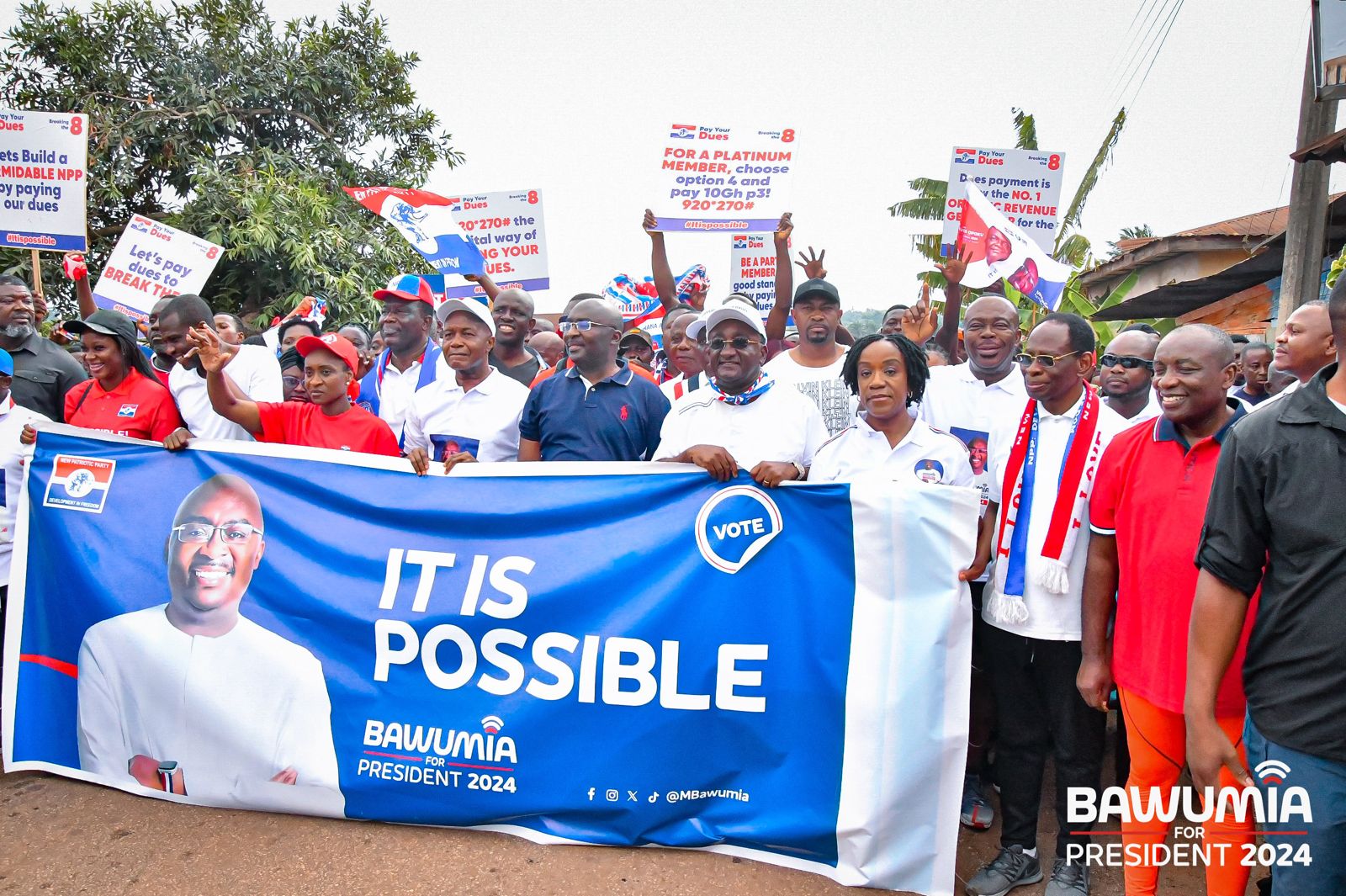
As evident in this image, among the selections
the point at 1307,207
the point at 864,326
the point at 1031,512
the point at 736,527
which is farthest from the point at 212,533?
the point at 864,326

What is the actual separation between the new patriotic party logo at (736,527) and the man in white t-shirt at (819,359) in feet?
3.48

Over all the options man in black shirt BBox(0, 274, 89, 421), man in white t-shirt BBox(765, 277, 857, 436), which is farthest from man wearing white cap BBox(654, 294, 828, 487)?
man in black shirt BBox(0, 274, 89, 421)

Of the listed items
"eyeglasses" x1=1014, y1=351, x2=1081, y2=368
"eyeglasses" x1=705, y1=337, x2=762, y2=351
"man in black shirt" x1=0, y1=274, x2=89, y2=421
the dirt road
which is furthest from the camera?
"man in black shirt" x1=0, y1=274, x2=89, y2=421

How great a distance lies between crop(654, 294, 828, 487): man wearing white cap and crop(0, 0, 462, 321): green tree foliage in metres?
12.2

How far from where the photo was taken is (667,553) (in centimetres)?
376

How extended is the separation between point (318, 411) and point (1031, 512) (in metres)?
3.23

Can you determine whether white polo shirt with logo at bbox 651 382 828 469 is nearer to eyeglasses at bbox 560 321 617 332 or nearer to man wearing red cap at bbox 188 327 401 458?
eyeglasses at bbox 560 321 617 332

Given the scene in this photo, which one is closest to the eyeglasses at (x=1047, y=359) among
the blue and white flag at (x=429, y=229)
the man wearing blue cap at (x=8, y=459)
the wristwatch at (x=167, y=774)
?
the wristwatch at (x=167, y=774)

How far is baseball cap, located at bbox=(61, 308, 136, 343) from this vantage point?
15.1 ft

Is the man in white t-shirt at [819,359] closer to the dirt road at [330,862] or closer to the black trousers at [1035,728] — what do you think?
the black trousers at [1035,728]

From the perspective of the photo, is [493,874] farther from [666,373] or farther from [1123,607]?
[666,373]

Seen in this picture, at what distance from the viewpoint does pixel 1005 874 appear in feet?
11.7

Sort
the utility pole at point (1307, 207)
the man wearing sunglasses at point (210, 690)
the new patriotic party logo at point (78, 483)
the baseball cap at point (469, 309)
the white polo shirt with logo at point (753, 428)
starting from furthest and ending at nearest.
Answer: the utility pole at point (1307, 207) → the baseball cap at point (469, 309) → the new patriotic party logo at point (78, 483) → the white polo shirt with logo at point (753, 428) → the man wearing sunglasses at point (210, 690)

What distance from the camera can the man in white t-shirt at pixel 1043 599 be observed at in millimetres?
3494
